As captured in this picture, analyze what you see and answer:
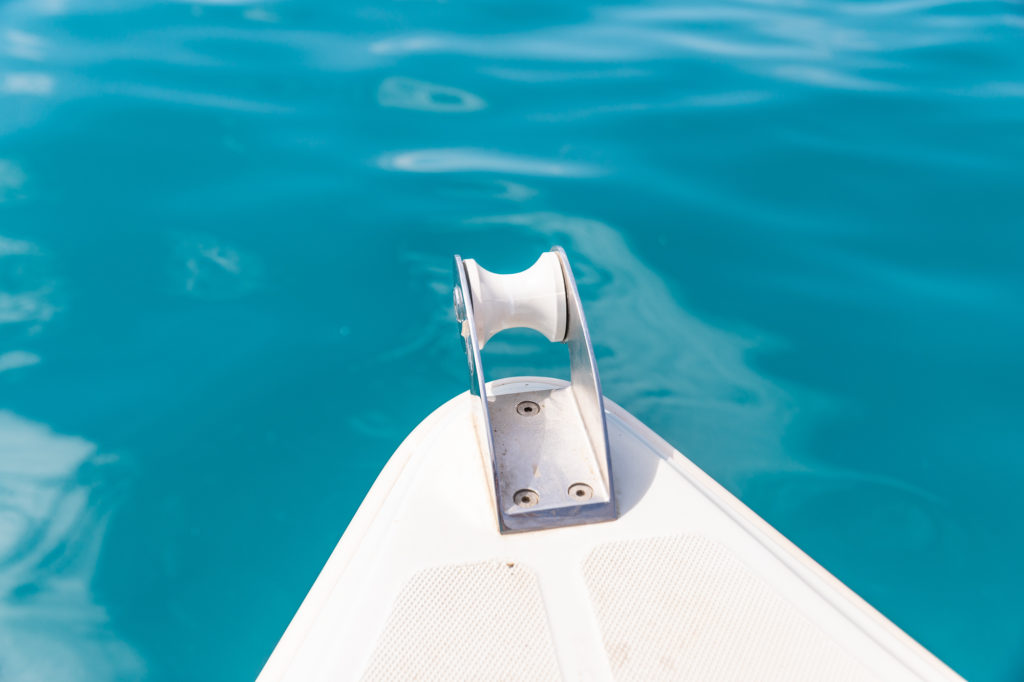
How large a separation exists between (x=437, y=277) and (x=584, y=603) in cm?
163

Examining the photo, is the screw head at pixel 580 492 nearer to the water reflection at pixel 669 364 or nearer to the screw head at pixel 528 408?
the screw head at pixel 528 408

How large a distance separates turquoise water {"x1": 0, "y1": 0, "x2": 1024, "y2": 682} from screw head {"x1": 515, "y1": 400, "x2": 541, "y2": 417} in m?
0.63

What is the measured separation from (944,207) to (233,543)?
2.68 meters

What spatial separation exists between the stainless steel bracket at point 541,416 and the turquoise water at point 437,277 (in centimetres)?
65

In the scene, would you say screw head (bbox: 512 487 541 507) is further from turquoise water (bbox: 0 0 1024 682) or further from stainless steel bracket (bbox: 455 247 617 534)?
turquoise water (bbox: 0 0 1024 682)

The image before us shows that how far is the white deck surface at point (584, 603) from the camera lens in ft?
3.58

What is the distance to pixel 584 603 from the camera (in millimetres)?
1169

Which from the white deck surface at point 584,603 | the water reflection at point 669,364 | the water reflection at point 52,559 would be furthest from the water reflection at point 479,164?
the white deck surface at point 584,603

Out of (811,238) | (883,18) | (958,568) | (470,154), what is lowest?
(958,568)

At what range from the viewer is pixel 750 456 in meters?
2.04

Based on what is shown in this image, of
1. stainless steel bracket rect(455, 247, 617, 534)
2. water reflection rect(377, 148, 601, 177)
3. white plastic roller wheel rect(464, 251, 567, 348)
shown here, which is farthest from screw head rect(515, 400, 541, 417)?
water reflection rect(377, 148, 601, 177)

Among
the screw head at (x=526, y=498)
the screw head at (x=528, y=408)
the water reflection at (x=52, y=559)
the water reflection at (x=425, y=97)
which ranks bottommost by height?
the water reflection at (x=52, y=559)

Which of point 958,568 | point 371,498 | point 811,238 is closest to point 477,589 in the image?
point 371,498

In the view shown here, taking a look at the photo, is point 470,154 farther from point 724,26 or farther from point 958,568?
point 958,568
